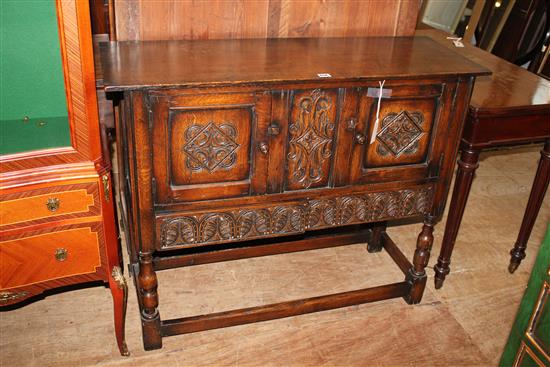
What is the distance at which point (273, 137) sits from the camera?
2.18 m

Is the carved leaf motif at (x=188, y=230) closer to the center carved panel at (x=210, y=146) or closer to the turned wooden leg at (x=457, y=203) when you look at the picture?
the center carved panel at (x=210, y=146)

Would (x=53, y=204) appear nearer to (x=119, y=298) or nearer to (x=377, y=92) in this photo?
(x=119, y=298)

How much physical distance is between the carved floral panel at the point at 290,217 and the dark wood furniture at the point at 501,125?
246mm

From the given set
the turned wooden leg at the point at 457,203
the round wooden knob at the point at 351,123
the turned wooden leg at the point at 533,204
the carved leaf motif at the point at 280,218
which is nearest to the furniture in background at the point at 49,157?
the carved leaf motif at the point at 280,218

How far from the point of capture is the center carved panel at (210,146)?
2.08 m

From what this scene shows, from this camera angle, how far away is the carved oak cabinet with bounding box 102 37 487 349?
2043 mm

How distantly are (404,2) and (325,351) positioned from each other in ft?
5.32

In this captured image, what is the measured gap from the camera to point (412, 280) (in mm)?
2848

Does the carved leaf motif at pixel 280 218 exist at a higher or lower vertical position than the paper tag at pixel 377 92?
lower

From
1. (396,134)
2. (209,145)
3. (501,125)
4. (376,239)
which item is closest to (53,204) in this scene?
(209,145)

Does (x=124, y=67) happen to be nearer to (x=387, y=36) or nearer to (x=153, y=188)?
(x=153, y=188)

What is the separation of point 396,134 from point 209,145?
779mm

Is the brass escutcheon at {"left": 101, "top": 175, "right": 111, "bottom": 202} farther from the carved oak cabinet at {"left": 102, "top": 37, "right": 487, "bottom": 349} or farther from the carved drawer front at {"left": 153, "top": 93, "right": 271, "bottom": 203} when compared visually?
the carved drawer front at {"left": 153, "top": 93, "right": 271, "bottom": 203}

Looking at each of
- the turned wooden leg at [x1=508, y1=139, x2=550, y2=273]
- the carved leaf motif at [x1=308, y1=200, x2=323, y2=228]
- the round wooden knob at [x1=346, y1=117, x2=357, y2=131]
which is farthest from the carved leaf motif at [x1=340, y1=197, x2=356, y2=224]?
the turned wooden leg at [x1=508, y1=139, x2=550, y2=273]
